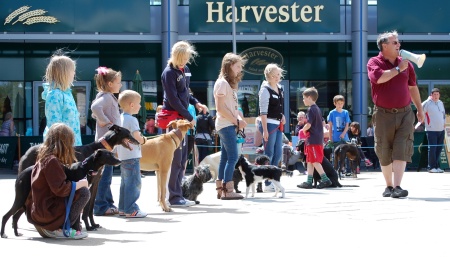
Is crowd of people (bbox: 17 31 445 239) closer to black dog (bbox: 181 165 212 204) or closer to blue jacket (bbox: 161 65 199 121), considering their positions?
blue jacket (bbox: 161 65 199 121)

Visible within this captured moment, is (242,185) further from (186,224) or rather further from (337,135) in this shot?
(186,224)

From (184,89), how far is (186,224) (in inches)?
94.8

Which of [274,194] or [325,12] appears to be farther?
[325,12]

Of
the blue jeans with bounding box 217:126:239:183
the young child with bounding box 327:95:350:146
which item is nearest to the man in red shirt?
the blue jeans with bounding box 217:126:239:183

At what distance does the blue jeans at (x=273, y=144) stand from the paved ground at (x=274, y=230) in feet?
4.65

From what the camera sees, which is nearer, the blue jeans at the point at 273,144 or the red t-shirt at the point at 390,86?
the red t-shirt at the point at 390,86

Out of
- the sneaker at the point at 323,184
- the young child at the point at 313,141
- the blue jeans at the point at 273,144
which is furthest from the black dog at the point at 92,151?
the sneaker at the point at 323,184

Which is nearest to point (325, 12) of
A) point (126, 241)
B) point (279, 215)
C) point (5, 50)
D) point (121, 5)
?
point (121, 5)

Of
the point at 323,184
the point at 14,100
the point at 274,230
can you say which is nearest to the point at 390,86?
the point at 323,184

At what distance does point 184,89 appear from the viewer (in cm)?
949

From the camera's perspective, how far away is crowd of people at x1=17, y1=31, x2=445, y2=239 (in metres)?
6.56

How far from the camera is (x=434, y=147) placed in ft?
61.2

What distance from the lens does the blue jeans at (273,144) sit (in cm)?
1127

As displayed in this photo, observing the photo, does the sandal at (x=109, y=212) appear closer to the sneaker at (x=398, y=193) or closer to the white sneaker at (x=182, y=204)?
the white sneaker at (x=182, y=204)
